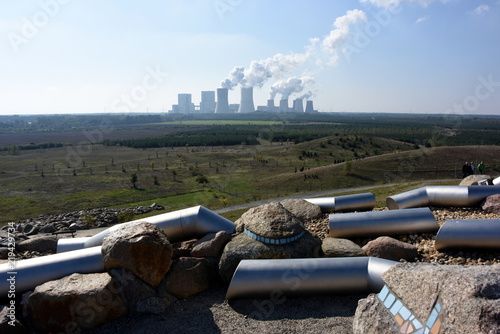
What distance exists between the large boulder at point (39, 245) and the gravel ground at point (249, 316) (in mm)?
5841

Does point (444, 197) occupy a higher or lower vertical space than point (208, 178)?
higher

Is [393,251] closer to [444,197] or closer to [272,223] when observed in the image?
[272,223]

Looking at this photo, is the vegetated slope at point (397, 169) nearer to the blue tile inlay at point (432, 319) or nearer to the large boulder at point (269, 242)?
the large boulder at point (269, 242)

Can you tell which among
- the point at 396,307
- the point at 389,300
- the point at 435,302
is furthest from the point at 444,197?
the point at 435,302

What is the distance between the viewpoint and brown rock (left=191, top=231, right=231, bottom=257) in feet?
35.7

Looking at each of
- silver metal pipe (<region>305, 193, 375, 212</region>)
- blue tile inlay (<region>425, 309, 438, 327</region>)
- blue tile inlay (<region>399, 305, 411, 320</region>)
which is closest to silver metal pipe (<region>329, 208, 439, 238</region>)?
silver metal pipe (<region>305, 193, 375, 212</region>)

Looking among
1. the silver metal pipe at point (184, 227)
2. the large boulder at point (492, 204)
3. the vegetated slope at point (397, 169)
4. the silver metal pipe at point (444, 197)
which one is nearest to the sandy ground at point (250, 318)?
the silver metal pipe at point (184, 227)

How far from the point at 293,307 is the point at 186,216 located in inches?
194

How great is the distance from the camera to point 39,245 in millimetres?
12875

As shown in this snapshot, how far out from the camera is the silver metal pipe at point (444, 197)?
14180mm

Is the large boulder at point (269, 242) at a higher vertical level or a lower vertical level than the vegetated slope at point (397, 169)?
higher

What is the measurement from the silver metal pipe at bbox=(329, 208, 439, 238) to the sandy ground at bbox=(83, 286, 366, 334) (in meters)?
3.23

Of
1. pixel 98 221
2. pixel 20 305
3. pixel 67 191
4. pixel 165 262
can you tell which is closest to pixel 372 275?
pixel 165 262

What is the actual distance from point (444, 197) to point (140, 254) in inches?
464
